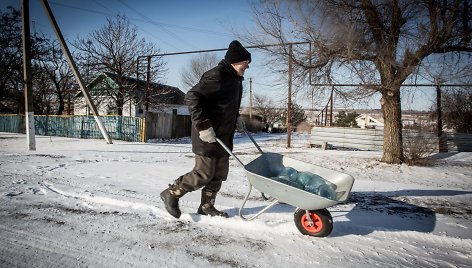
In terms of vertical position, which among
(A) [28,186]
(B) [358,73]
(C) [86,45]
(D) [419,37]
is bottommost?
(A) [28,186]

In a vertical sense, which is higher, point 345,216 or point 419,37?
point 419,37

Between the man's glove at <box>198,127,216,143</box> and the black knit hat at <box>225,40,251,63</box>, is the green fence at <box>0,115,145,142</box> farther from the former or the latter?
Result: the man's glove at <box>198,127,216,143</box>

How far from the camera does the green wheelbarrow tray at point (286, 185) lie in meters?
2.10

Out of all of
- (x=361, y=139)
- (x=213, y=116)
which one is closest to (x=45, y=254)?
(x=213, y=116)

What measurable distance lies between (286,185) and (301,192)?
125mm

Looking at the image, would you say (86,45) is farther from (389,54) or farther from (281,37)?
(389,54)

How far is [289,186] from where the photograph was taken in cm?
209

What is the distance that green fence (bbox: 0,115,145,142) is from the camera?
48.0 ft

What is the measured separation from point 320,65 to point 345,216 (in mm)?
5804

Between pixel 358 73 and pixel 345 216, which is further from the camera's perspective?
→ pixel 358 73

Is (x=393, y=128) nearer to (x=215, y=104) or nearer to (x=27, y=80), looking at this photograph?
(x=215, y=104)

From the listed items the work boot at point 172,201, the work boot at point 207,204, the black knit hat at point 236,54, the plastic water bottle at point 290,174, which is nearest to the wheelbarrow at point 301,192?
the plastic water bottle at point 290,174

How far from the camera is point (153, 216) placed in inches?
109

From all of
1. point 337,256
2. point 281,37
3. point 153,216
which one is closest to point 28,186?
point 153,216
